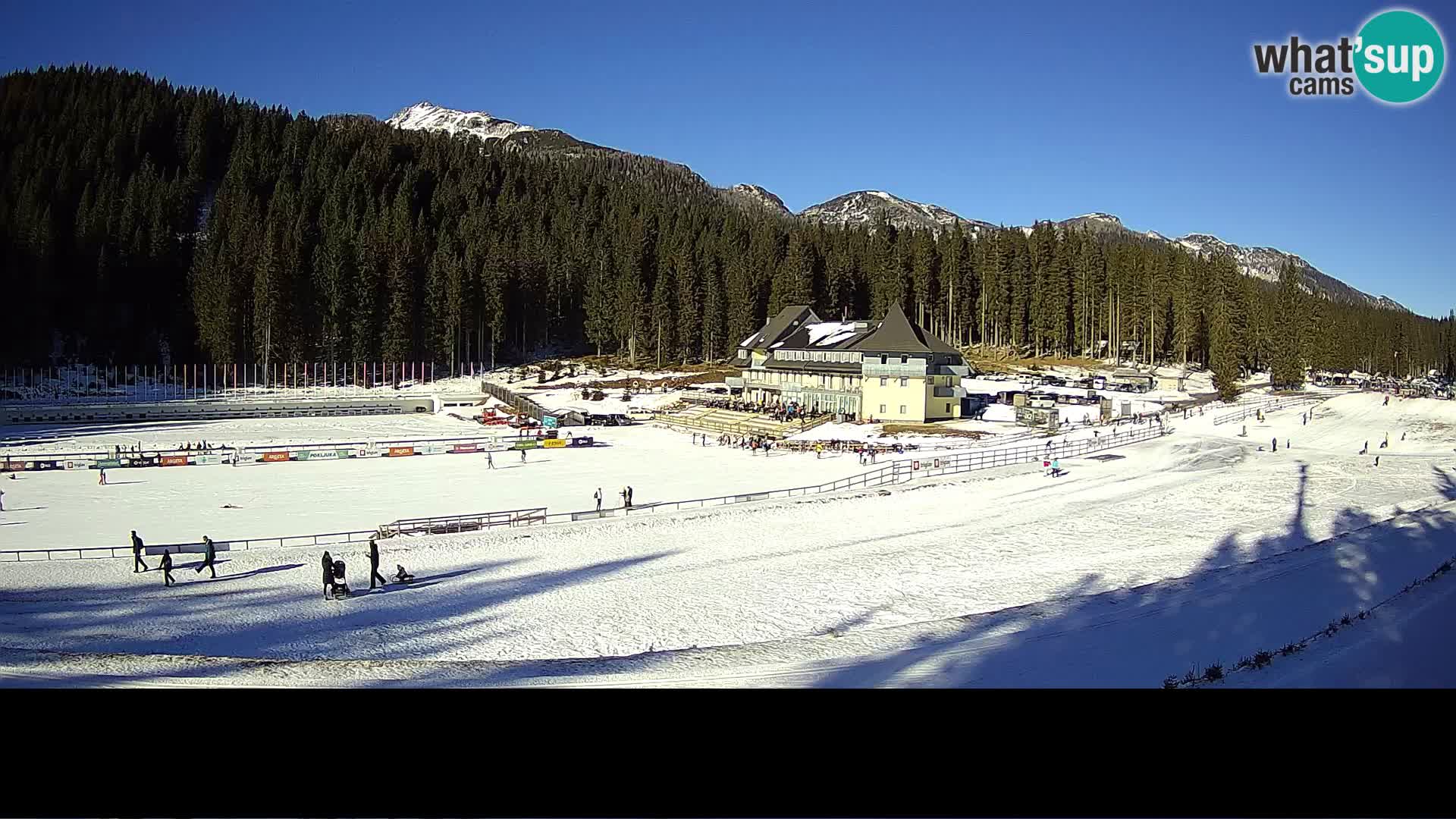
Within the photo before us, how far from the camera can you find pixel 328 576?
16266 mm

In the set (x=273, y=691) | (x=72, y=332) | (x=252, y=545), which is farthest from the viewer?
(x=72, y=332)

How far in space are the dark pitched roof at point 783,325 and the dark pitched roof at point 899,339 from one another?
42.8 feet

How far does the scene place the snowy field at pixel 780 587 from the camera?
1150 centimetres

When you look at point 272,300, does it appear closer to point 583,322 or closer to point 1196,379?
point 583,322

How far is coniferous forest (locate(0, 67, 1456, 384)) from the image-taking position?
70.9 metres

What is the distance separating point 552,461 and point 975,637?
2631 centimetres

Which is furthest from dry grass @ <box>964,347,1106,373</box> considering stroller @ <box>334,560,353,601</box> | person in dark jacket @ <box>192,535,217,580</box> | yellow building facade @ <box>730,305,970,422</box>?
person in dark jacket @ <box>192,535,217,580</box>

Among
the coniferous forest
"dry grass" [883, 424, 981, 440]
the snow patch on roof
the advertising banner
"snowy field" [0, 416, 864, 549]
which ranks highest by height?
the coniferous forest

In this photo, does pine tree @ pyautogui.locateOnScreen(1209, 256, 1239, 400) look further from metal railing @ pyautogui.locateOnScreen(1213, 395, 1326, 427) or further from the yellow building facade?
the yellow building facade

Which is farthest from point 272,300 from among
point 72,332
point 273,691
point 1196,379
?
point 273,691

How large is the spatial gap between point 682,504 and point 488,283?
61.4 m

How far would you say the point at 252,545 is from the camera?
2070 centimetres

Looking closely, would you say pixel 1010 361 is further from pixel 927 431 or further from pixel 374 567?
pixel 374 567

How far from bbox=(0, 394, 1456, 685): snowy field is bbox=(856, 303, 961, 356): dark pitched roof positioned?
17.1 meters
